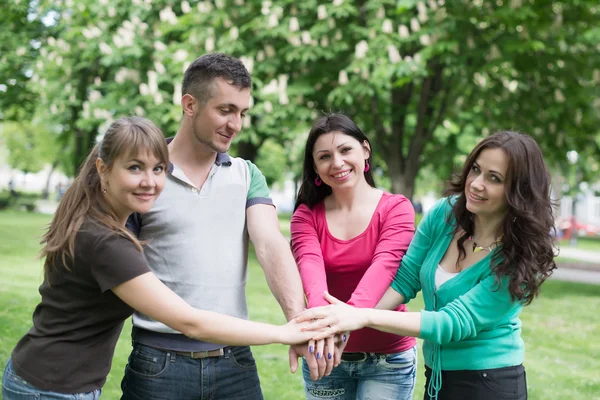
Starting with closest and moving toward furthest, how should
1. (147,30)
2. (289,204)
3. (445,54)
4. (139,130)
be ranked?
(139,130)
(445,54)
(147,30)
(289,204)

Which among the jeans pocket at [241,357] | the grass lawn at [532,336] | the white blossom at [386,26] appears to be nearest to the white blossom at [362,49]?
the white blossom at [386,26]

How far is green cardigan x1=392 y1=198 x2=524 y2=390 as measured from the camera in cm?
281

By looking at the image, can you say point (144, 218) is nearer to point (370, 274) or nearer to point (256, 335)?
point (256, 335)

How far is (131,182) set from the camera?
2590mm

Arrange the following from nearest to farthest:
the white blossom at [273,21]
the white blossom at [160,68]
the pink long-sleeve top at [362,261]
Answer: the pink long-sleeve top at [362,261] < the white blossom at [273,21] < the white blossom at [160,68]

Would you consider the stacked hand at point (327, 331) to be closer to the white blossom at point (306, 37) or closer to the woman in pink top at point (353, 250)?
the woman in pink top at point (353, 250)

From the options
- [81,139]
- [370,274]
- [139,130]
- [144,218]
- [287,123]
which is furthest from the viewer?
[81,139]

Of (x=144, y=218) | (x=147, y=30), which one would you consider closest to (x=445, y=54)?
(x=147, y=30)

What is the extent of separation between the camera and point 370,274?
314cm

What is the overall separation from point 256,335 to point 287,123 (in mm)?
9523

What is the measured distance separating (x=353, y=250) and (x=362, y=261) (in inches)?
2.6

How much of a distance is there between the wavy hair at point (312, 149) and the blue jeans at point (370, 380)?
0.82m

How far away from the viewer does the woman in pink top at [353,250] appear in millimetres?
3223

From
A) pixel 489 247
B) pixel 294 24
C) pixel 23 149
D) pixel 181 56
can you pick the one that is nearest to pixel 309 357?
pixel 489 247
